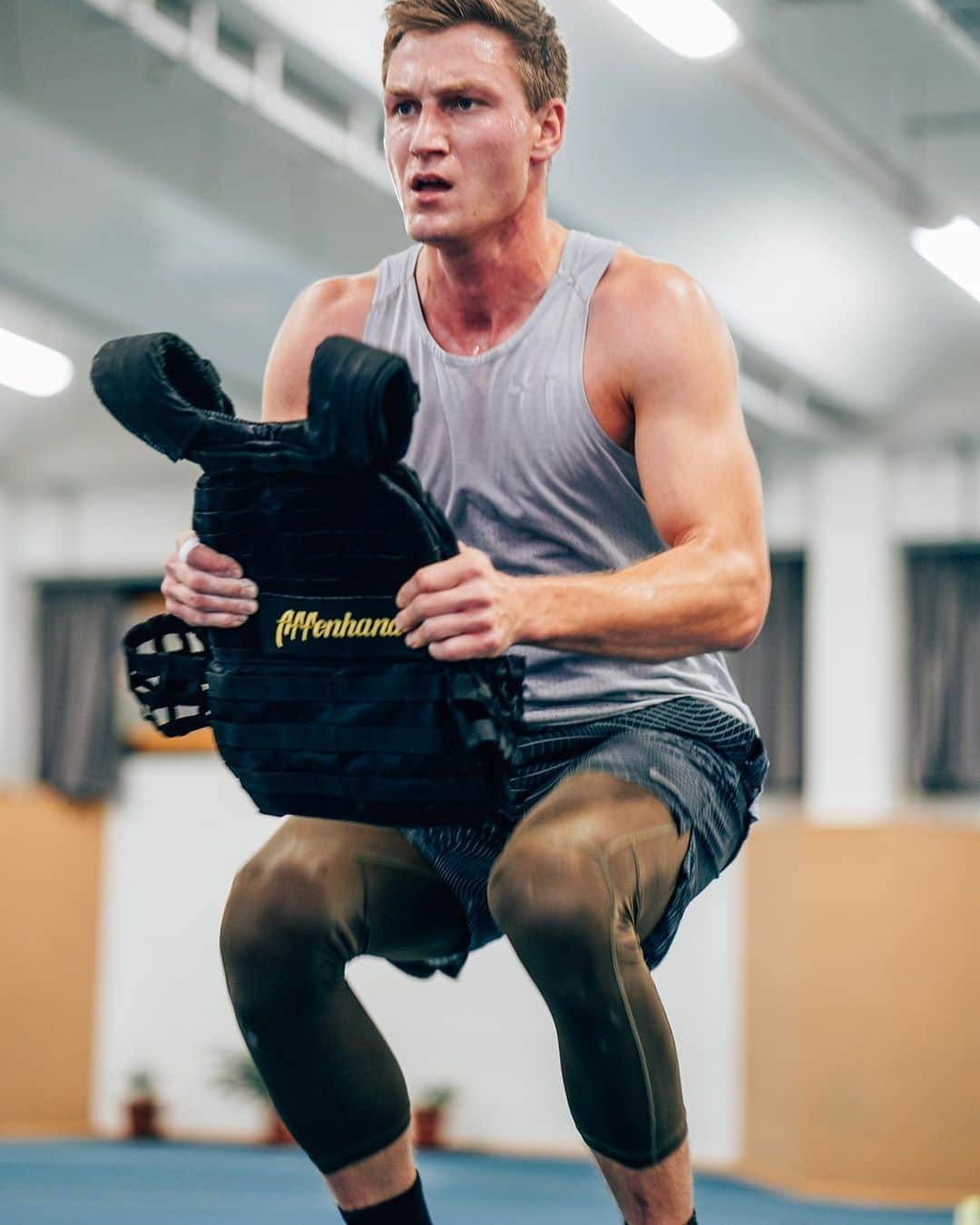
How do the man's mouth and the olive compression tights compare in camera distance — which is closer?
the olive compression tights

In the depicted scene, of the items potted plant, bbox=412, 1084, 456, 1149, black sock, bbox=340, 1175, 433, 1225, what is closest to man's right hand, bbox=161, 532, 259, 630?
black sock, bbox=340, 1175, 433, 1225

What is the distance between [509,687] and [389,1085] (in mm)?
487

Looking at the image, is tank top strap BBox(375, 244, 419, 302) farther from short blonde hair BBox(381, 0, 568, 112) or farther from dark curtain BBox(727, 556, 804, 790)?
dark curtain BBox(727, 556, 804, 790)

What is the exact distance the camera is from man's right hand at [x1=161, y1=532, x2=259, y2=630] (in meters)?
1.65

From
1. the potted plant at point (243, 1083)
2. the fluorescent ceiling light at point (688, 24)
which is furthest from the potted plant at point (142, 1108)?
the fluorescent ceiling light at point (688, 24)

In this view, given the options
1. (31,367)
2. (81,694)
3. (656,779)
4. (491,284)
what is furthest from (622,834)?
(81,694)

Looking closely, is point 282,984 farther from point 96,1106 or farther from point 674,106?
point 96,1106

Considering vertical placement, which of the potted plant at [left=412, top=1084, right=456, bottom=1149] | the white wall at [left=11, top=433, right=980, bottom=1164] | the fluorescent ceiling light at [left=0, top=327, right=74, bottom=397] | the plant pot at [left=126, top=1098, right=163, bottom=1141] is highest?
the fluorescent ceiling light at [left=0, top=327, right=74, bottom=397]

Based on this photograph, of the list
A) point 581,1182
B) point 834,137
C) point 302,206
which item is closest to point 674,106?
point 834,137

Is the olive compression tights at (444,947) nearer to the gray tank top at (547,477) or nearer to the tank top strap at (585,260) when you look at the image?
the gray tank top at (547,477)

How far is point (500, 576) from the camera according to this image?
61.1 inches

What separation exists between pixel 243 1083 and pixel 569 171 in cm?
517

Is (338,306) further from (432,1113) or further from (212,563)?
(432,1113)

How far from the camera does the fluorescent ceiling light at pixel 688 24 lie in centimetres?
416
